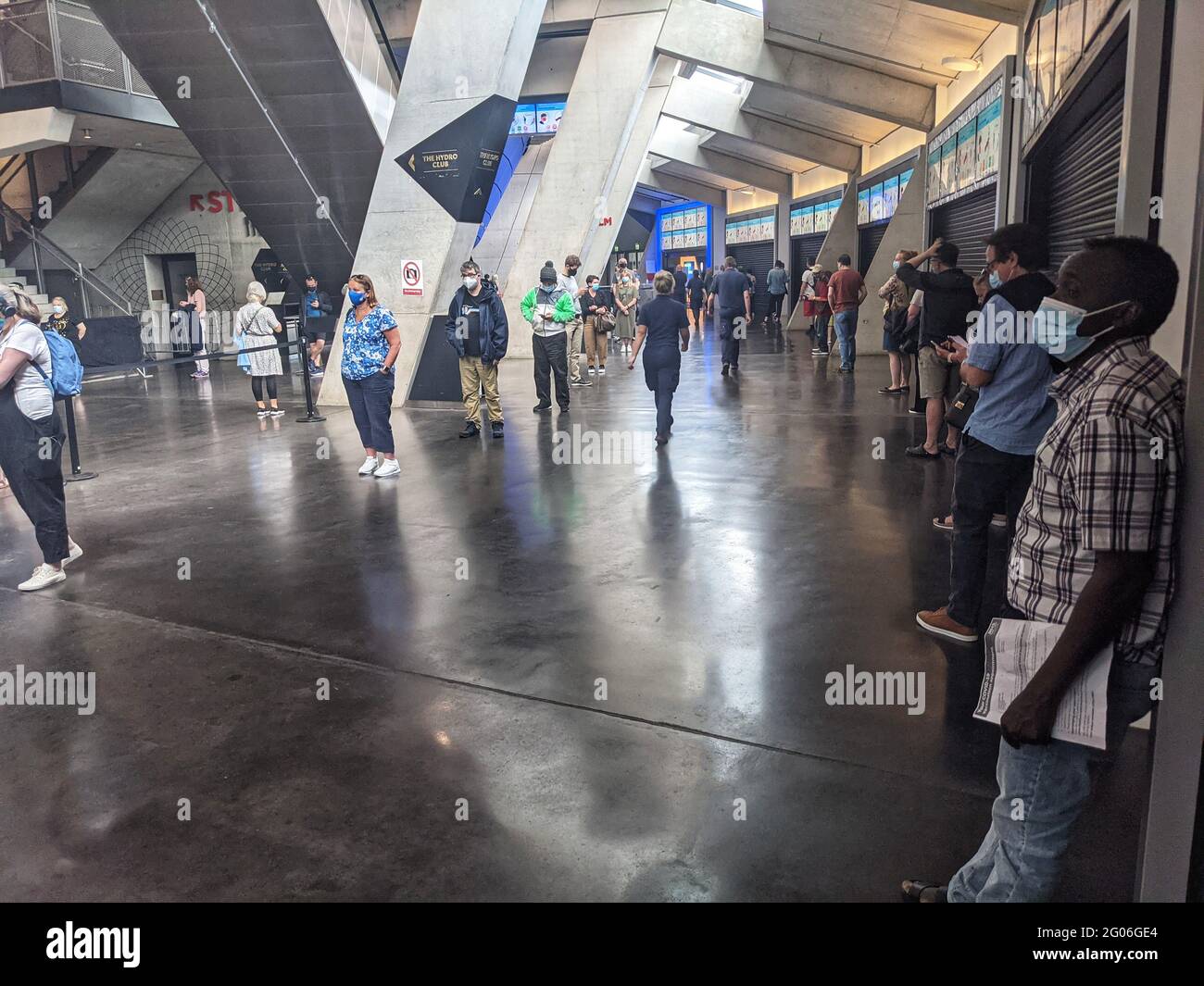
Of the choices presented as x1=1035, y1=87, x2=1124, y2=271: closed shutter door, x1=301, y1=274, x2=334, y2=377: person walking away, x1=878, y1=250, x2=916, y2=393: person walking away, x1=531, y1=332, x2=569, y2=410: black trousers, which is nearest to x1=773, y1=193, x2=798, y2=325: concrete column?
x1=301, y1=274, x2=334, y2=377: person walking away

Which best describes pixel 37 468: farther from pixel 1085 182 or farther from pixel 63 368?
pixel 1085 182

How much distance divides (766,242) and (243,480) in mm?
27790

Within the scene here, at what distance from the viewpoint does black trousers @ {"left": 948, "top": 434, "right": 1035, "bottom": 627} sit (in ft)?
14.4

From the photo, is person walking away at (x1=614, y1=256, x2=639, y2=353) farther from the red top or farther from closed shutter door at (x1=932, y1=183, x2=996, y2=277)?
closed shutter door at (x1=932, y1=183, x2=996, y2=277)

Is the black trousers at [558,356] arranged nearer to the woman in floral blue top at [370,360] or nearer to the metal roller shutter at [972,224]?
the woman in floral blue top at [370,360]

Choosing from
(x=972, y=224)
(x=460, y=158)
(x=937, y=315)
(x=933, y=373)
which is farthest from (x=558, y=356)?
(x=972, y=224)

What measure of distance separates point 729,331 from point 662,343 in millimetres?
6748

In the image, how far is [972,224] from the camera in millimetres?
12914

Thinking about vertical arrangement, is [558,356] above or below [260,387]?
above

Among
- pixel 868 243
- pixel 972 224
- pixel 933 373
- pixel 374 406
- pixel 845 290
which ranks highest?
pixel 868 243

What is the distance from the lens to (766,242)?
33.6 meters

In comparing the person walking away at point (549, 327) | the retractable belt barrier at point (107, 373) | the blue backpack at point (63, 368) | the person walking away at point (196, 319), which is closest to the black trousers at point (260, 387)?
the retractable belt barrier at point (107, 373)

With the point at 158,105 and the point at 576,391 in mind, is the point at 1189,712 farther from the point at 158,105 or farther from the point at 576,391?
the point at 158,105
